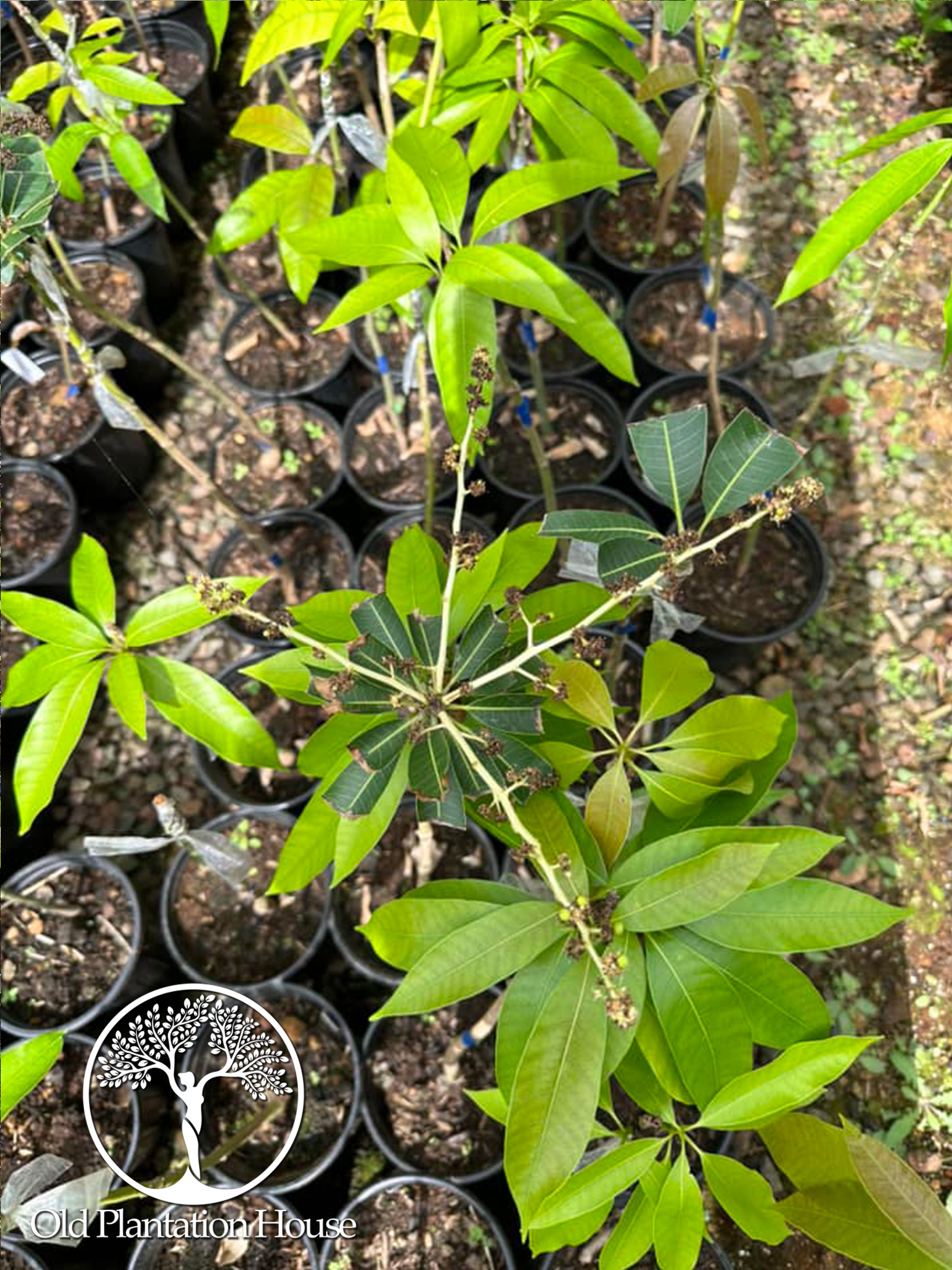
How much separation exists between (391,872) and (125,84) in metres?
1.32

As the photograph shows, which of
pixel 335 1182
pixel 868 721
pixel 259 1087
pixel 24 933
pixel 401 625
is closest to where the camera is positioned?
pixel 401 625

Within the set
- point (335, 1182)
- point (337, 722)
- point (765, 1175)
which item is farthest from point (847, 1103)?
point (337, 722)

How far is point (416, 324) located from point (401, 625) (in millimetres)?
685

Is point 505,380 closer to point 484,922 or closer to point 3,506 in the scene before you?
point 484,922

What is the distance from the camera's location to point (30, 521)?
210 centimetres

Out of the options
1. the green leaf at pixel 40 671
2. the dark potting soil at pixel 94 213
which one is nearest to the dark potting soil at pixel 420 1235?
the green leaf at pixel 40 671

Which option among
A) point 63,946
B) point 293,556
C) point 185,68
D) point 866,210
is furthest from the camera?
point 185,68

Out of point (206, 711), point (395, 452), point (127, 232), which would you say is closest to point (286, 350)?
point (395, 452)

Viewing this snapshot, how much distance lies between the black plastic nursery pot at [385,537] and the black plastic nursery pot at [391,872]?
0.50m

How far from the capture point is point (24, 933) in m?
1.73

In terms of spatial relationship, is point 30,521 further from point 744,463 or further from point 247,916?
point 744,463

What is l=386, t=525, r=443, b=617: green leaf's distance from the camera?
3.81 feet

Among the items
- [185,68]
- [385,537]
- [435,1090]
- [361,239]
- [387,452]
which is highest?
[361,239]

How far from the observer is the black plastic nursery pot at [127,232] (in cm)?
237
